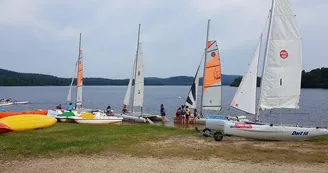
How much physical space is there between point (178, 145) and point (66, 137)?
5.31 metres

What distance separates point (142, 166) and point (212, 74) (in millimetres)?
17557

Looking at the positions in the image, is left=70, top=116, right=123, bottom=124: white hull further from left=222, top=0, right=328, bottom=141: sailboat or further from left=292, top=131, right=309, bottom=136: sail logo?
left=292, top=131, right=309, bottom=136: sail logo

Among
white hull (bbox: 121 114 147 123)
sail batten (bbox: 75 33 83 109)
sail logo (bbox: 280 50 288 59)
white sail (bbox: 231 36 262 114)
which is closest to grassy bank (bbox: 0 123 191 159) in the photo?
white sail (bbox: 231 36 262 114)

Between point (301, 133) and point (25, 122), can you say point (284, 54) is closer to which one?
point (301, 133)

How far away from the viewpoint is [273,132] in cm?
1552

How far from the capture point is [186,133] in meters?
18.3

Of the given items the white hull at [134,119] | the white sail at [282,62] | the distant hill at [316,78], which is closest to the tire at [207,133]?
the white sail at [282,62]

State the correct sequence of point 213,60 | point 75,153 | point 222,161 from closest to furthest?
point 222,161 < point 75,153 < point 213,60

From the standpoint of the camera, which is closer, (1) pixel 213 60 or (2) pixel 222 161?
(2) pixel 222 161

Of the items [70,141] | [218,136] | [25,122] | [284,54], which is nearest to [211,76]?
[284,54]

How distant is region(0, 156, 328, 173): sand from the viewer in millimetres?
10008

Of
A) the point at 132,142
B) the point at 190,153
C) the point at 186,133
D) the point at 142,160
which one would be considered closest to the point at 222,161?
the point at 190,153

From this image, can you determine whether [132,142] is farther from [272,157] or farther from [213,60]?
[213,60]

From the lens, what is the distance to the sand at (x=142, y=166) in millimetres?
10008
